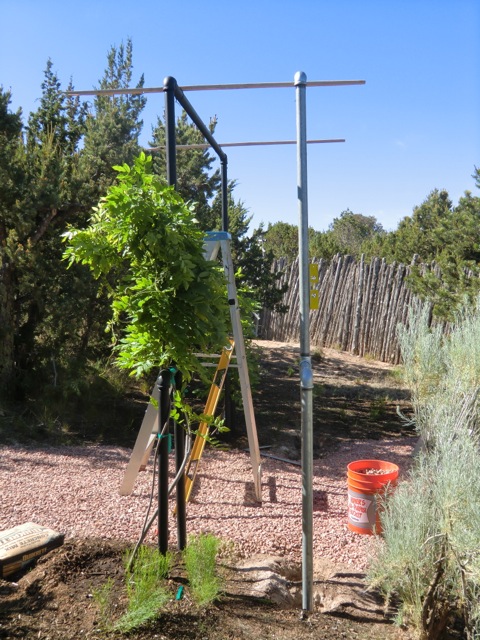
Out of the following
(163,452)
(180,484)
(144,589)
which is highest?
(163,452)

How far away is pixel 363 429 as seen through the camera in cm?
631

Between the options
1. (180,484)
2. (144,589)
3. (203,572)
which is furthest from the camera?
(180,484)

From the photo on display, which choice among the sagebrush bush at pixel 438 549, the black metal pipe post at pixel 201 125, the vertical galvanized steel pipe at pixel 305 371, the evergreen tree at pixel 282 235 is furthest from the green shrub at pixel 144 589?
the evergreen tree at pixel 282 235

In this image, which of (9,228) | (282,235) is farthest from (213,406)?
(282,235)

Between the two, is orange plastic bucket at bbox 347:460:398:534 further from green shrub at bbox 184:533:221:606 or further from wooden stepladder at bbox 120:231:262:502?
green shrub at bbox 184:533:221:606

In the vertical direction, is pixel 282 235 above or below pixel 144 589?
above

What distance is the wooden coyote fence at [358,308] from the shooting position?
10289 millimetres

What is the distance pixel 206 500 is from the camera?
13.0 ft

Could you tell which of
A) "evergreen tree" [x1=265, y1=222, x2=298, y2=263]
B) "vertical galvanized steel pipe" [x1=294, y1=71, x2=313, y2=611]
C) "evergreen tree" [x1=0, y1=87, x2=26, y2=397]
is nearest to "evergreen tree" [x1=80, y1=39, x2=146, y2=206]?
"evergreen tree" [x1=0, y1=87, x2=26, y2=397]

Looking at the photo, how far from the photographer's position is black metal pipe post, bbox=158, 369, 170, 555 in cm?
262

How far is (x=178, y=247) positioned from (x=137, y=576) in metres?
Answer: 1.44

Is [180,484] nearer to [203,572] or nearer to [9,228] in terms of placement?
[203,572]

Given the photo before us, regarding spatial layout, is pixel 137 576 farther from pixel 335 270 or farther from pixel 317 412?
pixel 335 270

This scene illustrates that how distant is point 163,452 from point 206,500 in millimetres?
1496
